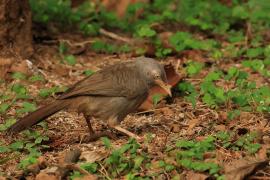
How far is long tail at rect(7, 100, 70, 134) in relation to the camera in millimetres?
6293

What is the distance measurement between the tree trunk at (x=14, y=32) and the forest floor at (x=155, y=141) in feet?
0.55

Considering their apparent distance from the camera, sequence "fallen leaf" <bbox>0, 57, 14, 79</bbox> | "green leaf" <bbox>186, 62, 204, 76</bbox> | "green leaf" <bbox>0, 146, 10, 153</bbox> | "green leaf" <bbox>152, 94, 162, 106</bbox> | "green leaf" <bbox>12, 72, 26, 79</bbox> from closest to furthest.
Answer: "green leaf" <bbox>0, 146, 10, 153</bbox>
"green leaf" <bbox>152, 94, 162, 106</bbox>
"green leaf" <bbox>12, 72, 26, 79</bbox>
"fallen leaf" <bbox>0, 57, 14, 79</bbox>
"green leaf" <bbox>186, 62, 204, 76</bbox>

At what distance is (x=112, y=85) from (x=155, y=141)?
2.39 ft

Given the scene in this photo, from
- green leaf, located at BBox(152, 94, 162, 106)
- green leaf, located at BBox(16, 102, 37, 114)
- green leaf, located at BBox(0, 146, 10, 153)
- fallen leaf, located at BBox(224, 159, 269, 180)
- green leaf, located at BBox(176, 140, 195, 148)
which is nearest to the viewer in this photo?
fallen leaf, located at BBox(224, 159, 269, 180)

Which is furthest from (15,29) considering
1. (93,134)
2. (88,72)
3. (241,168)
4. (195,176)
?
(241,168)

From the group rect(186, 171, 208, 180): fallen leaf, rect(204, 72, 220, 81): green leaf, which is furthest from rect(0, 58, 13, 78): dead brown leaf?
rect(186, 171, 208, 180): fallen leaf

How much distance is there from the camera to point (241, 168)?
535cm

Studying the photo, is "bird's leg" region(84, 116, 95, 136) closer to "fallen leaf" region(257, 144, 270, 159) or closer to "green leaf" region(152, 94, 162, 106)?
"green leaf" region(152, 94, 162, 106)

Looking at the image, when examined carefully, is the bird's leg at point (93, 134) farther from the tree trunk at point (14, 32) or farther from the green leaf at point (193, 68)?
the green leaf at point (193, 68)

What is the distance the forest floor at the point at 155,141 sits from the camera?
547cm

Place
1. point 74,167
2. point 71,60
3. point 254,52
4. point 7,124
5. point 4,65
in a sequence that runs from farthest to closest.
Answer: point 254,52 → point 71,60 → point 4,65 → point 7,124 → point 74,167

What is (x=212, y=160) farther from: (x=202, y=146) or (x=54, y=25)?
(x=54, y=25)

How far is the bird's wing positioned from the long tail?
9 cm

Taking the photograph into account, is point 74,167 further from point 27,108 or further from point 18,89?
point 18,89
